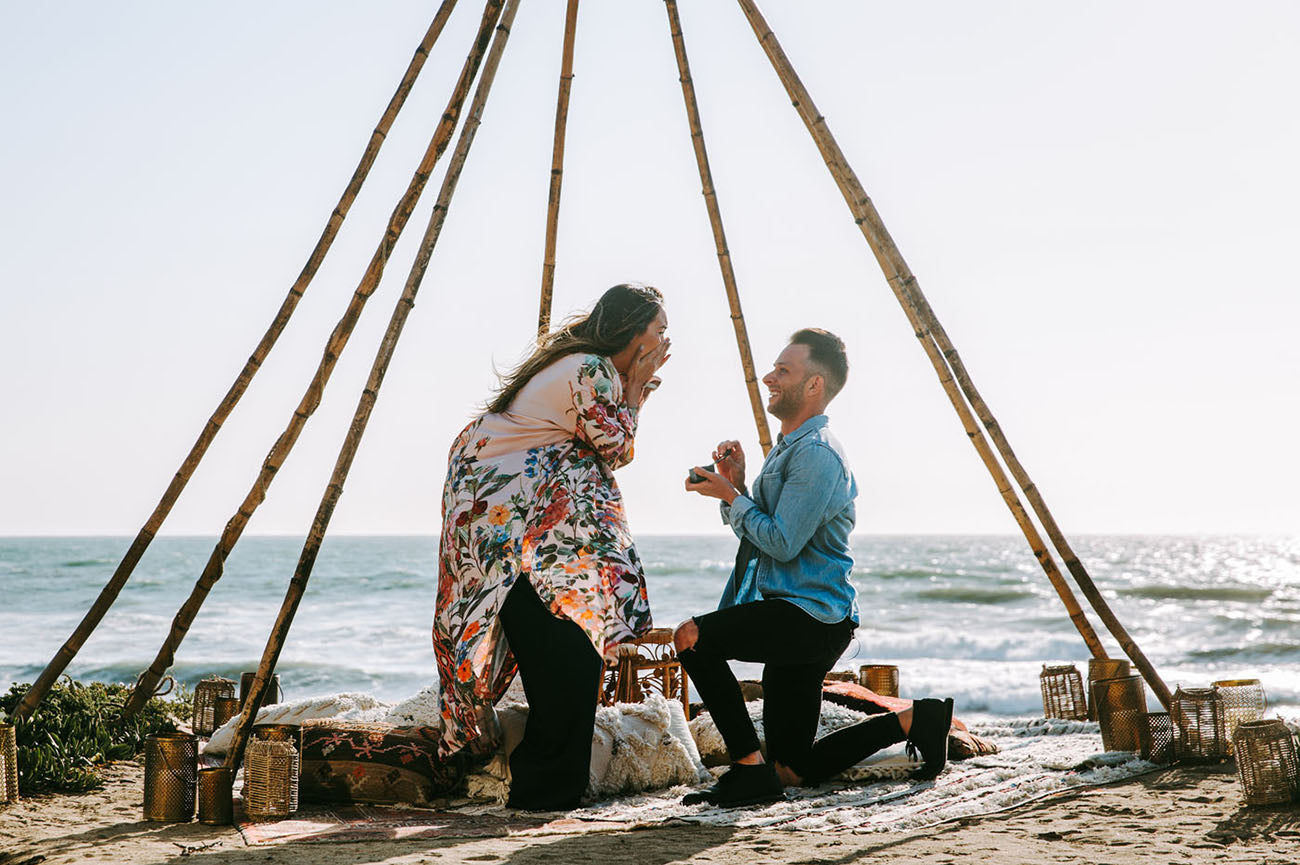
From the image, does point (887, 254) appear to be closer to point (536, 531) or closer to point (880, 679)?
point (536, 531)

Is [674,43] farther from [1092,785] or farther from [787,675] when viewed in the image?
[1092,785]

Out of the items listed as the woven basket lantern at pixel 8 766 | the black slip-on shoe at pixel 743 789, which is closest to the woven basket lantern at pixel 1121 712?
the black slip-on shoe at pixel 743 789

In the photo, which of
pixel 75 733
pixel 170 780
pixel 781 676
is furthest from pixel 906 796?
pixel 75 733

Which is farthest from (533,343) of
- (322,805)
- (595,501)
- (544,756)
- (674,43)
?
(674,43)

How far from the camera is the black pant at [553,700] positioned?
340 centimetres

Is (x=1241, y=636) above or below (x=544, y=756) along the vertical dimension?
below

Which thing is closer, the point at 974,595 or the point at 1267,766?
the point at 1267,766

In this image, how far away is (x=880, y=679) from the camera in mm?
5320

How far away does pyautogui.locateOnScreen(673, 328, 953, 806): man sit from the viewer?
345cm

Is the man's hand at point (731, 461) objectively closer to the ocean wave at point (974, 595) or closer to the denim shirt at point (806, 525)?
the denim shirt at point (806, 525)

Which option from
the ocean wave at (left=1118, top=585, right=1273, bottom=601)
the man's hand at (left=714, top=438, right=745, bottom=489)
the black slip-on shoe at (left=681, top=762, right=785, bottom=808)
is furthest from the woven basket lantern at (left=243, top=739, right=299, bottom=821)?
the ocean wave at (left=1118, top=585, right=1273, bottom=601)

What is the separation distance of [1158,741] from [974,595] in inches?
668

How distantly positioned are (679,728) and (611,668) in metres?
0.72

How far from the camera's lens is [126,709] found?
15.4 feet
